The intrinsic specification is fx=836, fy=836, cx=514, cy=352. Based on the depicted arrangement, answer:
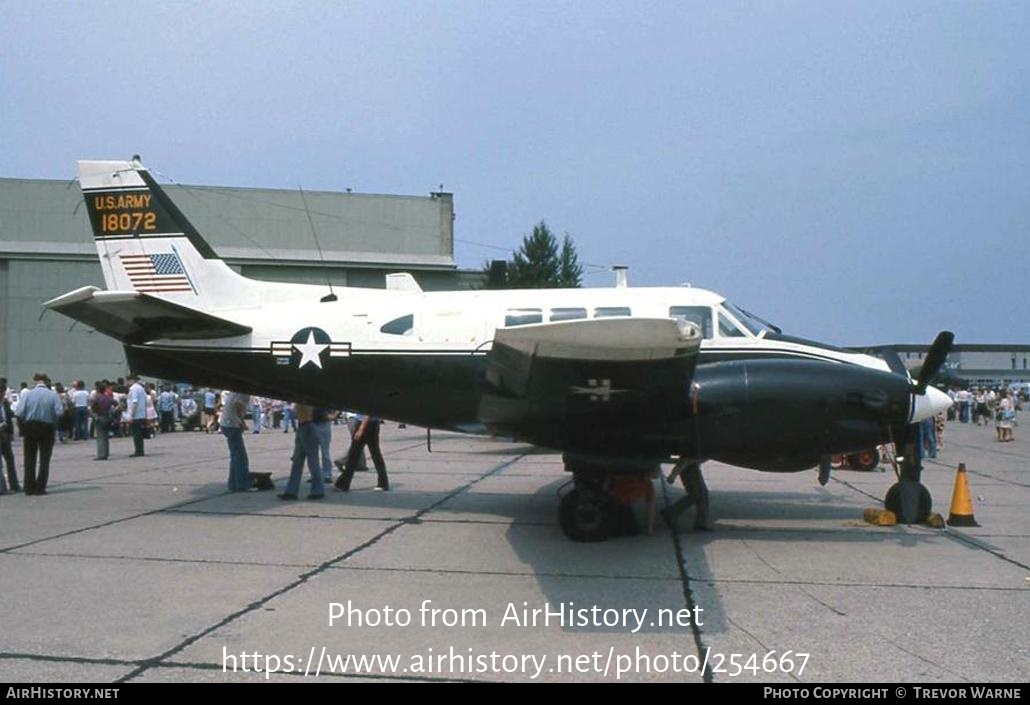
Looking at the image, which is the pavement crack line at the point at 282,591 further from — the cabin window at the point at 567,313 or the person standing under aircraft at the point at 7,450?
the person standing under aircraft at the point at 7,450

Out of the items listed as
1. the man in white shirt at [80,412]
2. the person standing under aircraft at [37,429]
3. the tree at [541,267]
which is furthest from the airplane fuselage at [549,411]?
the tree at [541,267]

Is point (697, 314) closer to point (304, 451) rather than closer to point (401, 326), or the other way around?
point (401, 326)

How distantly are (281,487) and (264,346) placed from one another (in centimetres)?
315

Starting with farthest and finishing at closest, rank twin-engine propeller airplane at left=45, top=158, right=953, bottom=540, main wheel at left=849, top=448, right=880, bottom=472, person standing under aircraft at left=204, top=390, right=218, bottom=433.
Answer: person standing under aircraft at left=204, top=390, right=218, bottom=433 < main wheel at left=849, top=448, right=880, bottom=472 < twin-engine propeller airplane at left=45, top=158, right=953, bottom=540

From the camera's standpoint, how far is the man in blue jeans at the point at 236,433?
12.2 meters

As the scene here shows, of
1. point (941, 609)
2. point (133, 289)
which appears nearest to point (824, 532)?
point (941, 609)

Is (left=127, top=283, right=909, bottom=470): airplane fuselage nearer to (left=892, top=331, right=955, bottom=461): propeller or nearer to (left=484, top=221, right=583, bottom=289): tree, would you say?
(left=892, top=331, right=955, bottom=461): propeller

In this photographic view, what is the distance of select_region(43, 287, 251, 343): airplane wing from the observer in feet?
32.4

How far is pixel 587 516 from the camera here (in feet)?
28.4

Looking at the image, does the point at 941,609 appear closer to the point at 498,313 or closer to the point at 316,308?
the point at 498,313

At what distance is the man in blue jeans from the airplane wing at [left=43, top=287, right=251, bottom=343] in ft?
5.04

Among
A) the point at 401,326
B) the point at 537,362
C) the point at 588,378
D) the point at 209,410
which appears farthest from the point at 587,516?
the point at 209,410

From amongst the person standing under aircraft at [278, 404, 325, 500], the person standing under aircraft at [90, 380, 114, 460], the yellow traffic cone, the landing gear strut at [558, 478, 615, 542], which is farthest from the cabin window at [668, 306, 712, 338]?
the person standing under aircraft at [90, 380, 114, 460]

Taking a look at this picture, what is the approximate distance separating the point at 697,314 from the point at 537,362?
3.73 m
